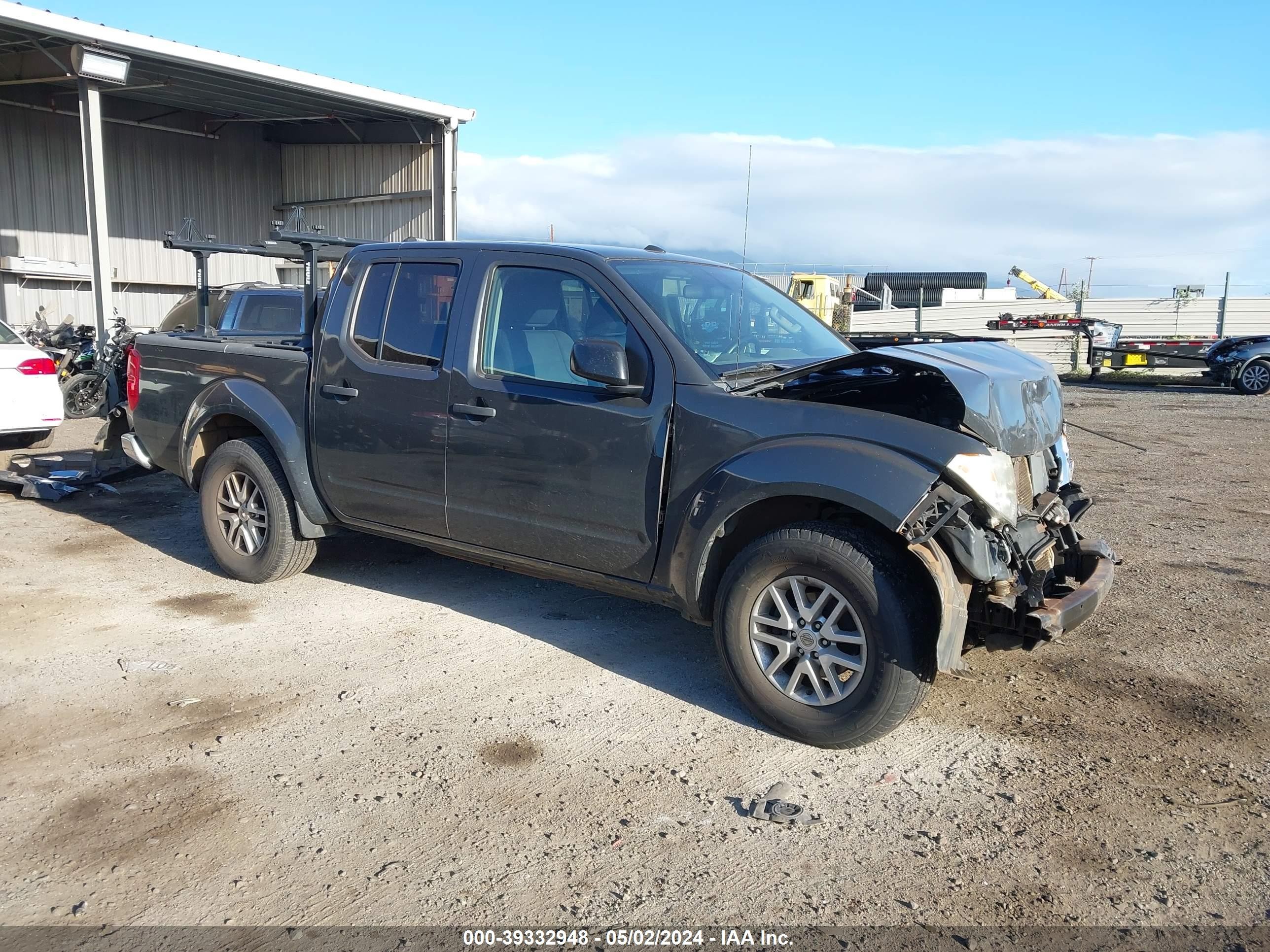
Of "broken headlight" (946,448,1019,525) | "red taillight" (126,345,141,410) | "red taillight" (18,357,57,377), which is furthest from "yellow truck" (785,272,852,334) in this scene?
"broken headlight" (946,448,1019,525)

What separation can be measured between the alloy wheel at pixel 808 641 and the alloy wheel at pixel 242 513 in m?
3.21

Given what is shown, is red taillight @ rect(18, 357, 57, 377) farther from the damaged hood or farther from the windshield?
the damaged hood

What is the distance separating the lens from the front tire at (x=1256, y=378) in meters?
18.9

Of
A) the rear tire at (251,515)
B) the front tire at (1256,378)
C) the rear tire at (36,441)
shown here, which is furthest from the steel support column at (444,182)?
the front tire at (1256,378)

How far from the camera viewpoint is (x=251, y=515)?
5.91 metres

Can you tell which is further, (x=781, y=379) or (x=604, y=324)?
(x=604, y=324)

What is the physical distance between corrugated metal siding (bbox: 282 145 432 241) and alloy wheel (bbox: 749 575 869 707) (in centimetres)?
1900

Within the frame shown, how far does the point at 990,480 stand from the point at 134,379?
18.2 feet

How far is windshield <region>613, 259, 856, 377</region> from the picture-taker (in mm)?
4453

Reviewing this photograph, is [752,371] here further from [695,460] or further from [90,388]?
[90,388]

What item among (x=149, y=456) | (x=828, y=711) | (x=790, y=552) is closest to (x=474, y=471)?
(x=790, y=552)

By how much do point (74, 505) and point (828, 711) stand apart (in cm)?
690

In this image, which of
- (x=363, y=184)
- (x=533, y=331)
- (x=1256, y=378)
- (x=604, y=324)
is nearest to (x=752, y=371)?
(x=604, y=324)

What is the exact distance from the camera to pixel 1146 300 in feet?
98.0
